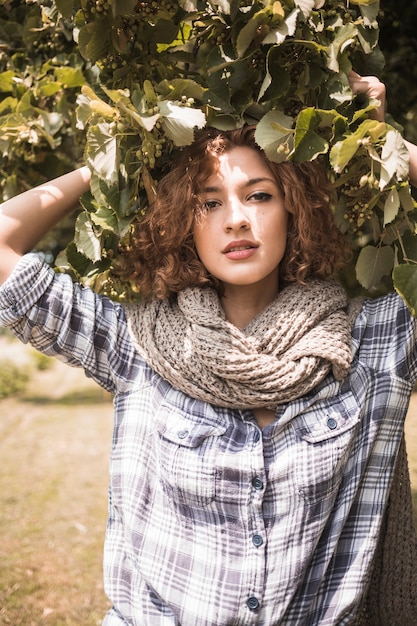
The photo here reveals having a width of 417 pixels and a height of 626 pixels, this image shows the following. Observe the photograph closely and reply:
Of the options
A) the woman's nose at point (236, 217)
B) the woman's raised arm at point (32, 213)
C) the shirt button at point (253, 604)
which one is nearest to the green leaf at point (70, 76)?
the woman's raised arm at point (32, 213)

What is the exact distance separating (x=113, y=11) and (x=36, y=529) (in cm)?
465

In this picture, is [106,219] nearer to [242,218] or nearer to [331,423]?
[242,218]

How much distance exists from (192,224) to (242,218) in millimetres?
199

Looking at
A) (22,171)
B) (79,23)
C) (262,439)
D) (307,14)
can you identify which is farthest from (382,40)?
(262,439)

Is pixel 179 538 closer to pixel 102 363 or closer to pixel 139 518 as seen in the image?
pixel 139 518

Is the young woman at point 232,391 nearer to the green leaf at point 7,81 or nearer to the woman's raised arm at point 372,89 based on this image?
the woman's raised arm at point 372,89

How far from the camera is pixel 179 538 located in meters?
1.85

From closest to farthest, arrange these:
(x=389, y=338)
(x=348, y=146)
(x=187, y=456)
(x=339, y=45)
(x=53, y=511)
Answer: (x=348, y=146) → (x=339, y=45) → (x=187, y=456) → (x=389, y=338) → (x=53, y=511)

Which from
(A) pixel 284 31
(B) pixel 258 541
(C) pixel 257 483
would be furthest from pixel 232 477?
(A) pixel 284 31

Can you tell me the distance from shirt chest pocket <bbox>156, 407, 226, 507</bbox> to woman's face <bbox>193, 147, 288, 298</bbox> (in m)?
0.42

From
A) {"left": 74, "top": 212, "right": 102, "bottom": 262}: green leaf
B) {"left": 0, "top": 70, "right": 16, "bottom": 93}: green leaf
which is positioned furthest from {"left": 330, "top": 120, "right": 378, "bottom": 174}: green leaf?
{"left": 0, "top": 70, "right": 16, "bottom": 93}: green leaf

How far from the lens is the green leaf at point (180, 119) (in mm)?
1693

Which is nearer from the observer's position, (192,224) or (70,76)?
(192,224)

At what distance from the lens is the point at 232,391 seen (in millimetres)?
1844
